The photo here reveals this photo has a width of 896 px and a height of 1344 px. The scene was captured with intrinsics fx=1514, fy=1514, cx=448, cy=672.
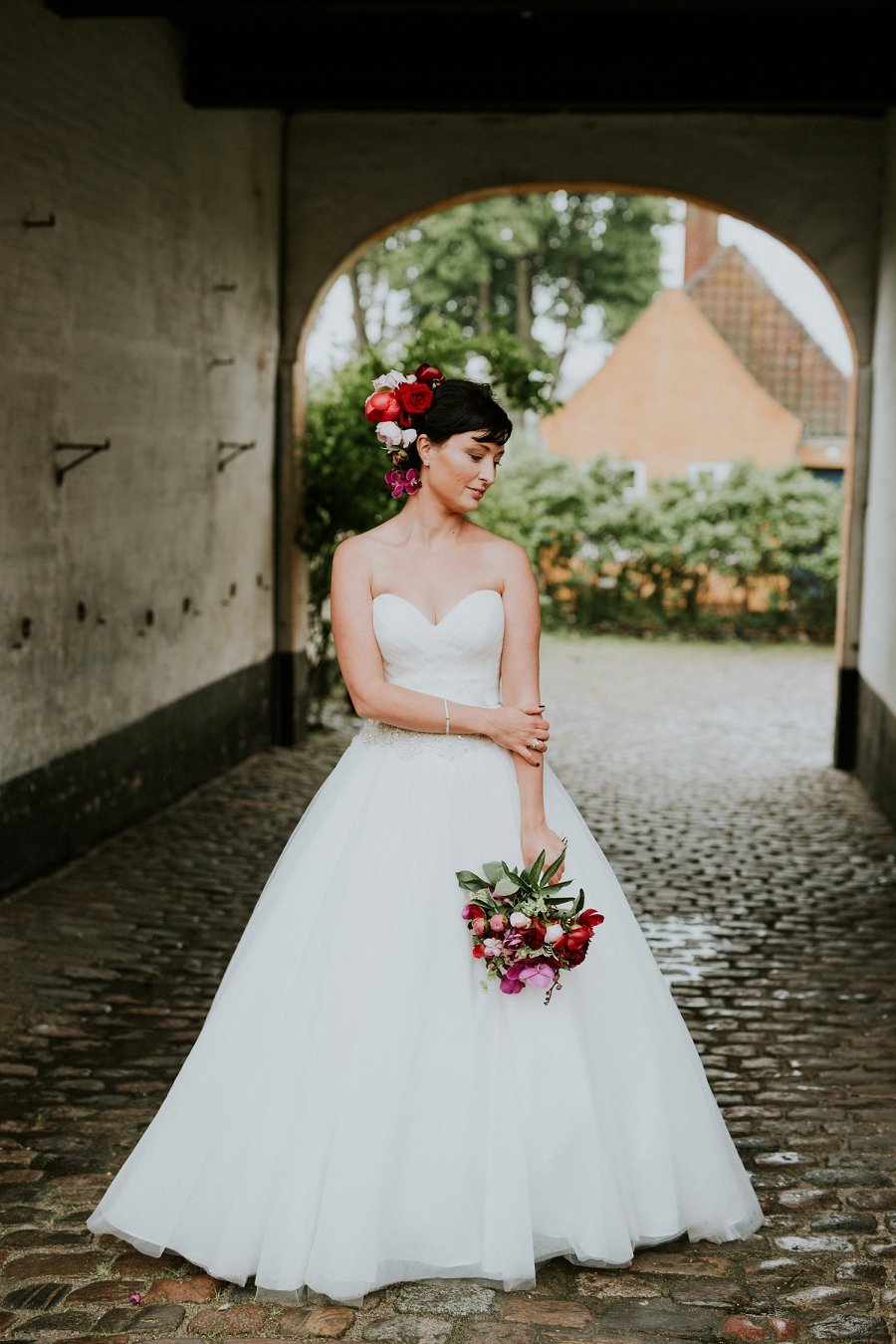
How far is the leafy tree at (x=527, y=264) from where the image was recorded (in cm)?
2880

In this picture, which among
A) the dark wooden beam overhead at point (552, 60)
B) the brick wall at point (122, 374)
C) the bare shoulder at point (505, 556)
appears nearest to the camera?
the bare shoulder at point (505, 556)

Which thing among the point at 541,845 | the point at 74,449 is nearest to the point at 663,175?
the point at 74,449

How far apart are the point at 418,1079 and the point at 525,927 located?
413 mm

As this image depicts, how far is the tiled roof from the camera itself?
30.0 m

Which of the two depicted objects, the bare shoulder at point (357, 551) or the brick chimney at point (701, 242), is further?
the brick chimney at point (701, 242)

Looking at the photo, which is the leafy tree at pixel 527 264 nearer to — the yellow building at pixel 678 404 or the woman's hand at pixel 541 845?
the yellow building at pixel 678 404

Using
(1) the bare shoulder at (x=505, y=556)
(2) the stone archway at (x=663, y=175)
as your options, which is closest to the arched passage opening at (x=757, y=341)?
(2) the stone archway at (x=663, y=175)

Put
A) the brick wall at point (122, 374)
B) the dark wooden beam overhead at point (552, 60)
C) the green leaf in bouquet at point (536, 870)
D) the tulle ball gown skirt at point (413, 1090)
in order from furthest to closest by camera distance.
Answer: the dark wooden beam overhead at point (552, 60)
the brick wall at point (122, 374)
the green leaf in bouquet at point (536, 870)
the tulle ball gown skirt at point (413, 1090)

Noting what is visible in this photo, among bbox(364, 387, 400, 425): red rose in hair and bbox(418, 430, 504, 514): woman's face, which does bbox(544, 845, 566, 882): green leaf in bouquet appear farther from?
bbox(364, 387, 400, 425): red rose in hair

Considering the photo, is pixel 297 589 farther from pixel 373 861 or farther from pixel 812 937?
pixel 373 861

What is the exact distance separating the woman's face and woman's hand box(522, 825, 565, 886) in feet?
2.52

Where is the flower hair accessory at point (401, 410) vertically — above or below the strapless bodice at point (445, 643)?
above

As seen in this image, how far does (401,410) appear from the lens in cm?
358

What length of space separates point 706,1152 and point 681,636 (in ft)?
62.4
